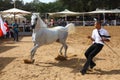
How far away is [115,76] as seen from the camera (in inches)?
427

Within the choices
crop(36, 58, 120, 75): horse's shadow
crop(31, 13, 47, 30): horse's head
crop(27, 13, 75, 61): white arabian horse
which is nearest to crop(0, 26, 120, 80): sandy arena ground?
crop(36, 58, 120, 75): horse's shadow

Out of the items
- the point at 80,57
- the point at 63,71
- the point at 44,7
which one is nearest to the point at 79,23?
the point at 80,57

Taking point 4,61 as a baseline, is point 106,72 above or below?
above

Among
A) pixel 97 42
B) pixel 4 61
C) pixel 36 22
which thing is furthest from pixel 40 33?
pixel 97 42

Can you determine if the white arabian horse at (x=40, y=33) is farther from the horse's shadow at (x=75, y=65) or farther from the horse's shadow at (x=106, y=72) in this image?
the horse's shadow at (x=106, y=72)

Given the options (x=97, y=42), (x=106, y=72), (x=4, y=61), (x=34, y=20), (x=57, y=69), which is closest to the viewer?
(x=97, y=42)

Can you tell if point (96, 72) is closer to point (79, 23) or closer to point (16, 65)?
point (16, 65)

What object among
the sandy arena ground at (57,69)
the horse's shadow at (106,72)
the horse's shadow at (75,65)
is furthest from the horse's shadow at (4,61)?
the horse's shadow at (106,72)

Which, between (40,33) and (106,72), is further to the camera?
(40,33)

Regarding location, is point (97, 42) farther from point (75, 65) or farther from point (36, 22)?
point (36, 22)

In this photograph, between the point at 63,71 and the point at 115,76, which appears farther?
the point at 63,71

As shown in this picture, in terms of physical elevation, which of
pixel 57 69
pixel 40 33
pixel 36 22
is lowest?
pixel 57 69

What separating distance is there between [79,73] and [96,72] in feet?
2.01

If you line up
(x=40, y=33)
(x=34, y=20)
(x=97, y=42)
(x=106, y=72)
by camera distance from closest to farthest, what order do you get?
(x=97, y=42) → (x=106, y=72) → (x=34, y=20) → (x=40, y=33)
